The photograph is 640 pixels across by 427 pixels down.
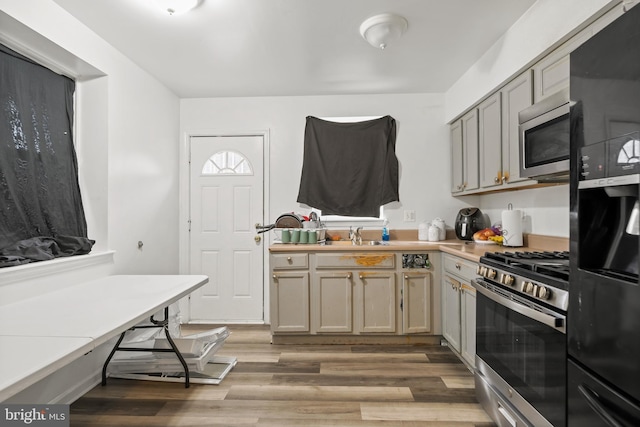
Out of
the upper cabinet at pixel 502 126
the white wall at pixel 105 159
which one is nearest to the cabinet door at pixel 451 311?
the upper cabinet at pixel 502 126

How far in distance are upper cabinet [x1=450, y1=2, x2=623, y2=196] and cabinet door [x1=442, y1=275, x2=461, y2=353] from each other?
0.83 m

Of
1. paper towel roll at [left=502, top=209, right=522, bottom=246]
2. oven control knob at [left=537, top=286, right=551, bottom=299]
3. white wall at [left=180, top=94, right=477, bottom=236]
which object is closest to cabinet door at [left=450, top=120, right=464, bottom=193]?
white wall at [left=180, top=94, right=477, bottom=236]

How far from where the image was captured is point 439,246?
119 inches

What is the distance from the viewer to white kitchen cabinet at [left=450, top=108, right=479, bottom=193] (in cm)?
301

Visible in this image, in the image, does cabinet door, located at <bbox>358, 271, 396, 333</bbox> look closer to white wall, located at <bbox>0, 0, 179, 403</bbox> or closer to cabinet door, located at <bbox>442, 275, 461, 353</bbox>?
cabinet door, located at <bbox>442, 275, 461, 353</bbox>

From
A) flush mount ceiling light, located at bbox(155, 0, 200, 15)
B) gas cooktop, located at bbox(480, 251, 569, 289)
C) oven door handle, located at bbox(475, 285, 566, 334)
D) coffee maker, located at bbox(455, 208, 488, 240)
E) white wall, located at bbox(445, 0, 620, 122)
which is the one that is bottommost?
oven door handle, located at bbox(475, 285, 566, 334)

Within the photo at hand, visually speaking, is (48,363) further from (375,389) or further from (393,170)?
(393,170)

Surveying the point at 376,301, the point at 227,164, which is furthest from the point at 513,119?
the point at 227,164

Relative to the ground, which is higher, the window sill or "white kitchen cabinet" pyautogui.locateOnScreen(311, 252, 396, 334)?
the window sill

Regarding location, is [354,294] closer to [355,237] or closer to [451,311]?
[355,237]

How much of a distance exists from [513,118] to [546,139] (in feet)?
1.72

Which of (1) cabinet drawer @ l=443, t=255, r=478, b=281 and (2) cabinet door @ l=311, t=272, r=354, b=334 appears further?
(2) cabinet door @ l=311, t=272, r=354, b=334

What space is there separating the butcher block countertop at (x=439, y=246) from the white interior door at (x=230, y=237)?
65cm

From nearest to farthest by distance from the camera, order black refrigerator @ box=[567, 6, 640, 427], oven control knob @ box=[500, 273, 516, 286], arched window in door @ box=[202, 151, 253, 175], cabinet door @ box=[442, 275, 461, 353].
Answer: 1. black refrigerator @ box=[567, 6, 640, 427]
2. oven control knob @ box=[500, 273, 516, 286]
3. cabinet door @ box=[442, 275, 461, 353]
4. arched window in door @ box=[202, 151, 253, 175]
